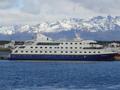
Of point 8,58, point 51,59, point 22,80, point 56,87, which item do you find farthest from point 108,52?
point 56,87

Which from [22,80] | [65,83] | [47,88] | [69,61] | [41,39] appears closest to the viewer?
[47,88]

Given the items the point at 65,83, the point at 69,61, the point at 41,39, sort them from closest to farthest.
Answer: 1. the point at 65,83
2. the point at 69,61
3. the point at 41,39

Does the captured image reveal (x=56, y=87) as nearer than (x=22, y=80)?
Yes

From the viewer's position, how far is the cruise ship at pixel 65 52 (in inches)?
5704

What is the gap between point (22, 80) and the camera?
76875 mm

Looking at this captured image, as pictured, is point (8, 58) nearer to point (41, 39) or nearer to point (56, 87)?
point (41, 39)

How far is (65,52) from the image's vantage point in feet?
477

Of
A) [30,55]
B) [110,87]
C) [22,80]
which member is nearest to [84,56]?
[30,55]

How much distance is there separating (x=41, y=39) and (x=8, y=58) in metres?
11.7

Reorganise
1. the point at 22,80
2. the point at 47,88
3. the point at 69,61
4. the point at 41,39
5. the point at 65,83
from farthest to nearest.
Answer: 1. the point at 41,39
2. the point at 69,61
3. the point at 22,80
4. the point at 65,83
5. the point at 47,88

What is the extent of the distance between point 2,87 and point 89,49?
81.8 meters

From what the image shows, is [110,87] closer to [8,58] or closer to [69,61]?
[69,61]

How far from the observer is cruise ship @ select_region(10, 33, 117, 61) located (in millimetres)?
144875

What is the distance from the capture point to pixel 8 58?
151m
